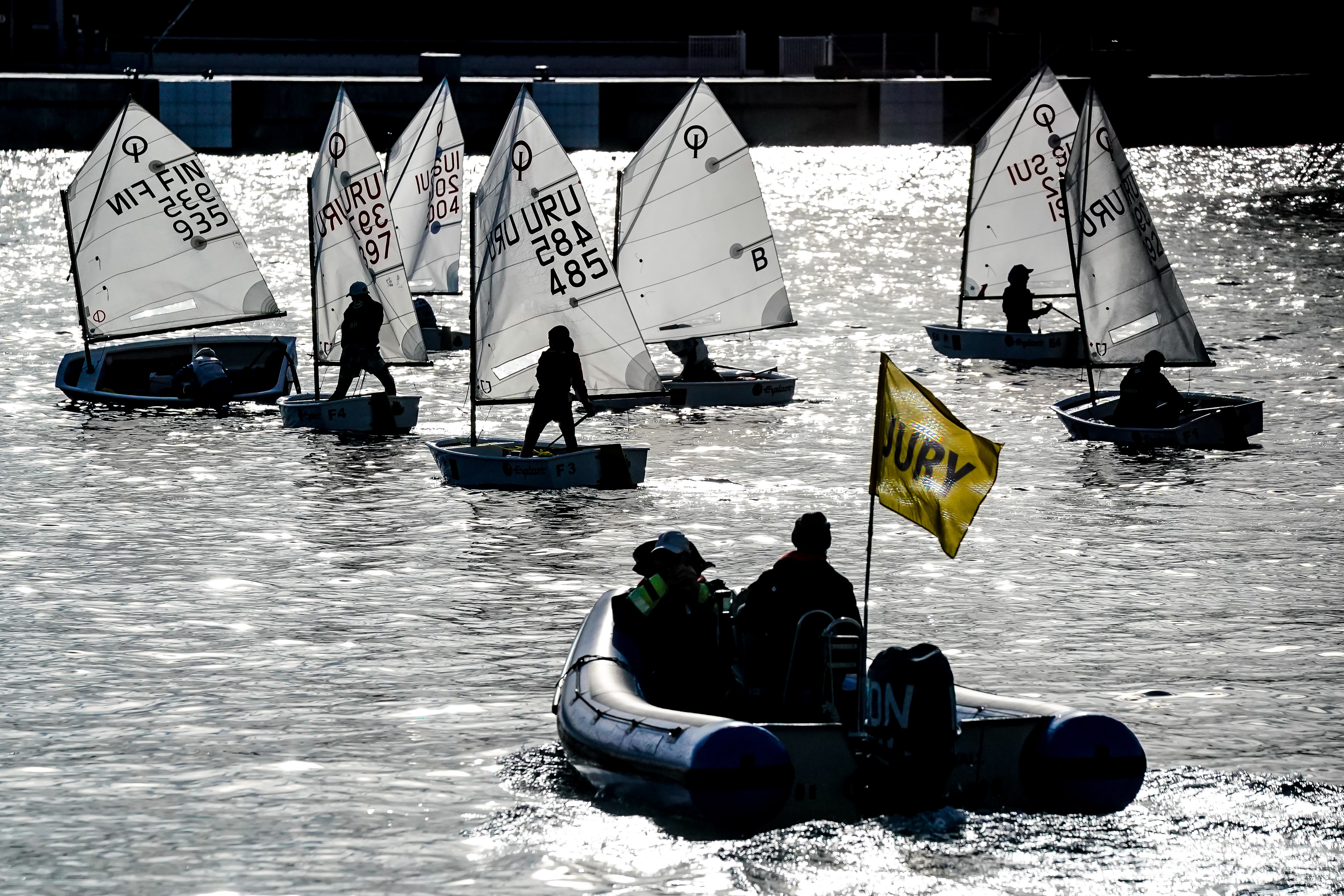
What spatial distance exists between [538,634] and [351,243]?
14.4 metres

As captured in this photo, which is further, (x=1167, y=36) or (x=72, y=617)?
(x=1167, y=36)

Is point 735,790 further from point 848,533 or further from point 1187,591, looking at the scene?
point 848,533

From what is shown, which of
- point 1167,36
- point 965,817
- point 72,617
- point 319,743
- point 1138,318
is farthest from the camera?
point 1167,36

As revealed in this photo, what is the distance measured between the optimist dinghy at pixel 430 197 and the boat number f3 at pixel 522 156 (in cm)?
1381

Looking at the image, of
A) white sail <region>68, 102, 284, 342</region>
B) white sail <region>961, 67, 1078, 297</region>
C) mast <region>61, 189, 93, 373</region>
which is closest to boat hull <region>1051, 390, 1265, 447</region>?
white sail <region>961, 67, 1078, 297</region>

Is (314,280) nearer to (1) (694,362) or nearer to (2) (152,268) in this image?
(2) (152,268)

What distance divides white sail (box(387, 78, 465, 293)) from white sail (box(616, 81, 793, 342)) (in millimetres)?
6623

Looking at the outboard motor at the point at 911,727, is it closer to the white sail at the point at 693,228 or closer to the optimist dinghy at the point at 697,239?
the optimist dinghy at the point at 697,239

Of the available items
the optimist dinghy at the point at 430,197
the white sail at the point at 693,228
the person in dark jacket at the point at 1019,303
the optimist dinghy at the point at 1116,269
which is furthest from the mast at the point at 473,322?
the person in dark jacket at the point at 1019,303

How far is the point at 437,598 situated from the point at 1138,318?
1637 cm

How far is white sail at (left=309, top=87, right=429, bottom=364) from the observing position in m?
31.8

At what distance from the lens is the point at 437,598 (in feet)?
67.1

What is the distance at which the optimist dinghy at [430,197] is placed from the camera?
4047cm

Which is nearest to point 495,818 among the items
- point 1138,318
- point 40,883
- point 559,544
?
point 40,883
